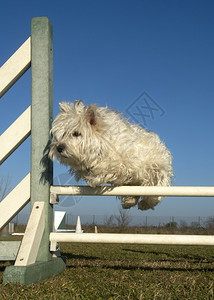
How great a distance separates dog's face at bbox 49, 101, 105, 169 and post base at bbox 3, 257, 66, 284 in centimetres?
93

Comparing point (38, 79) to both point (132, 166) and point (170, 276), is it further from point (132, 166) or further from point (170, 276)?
point (170, 276)

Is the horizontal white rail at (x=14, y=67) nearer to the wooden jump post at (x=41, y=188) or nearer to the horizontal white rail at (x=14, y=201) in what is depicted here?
the wooden jump post at (x=41, y=188)

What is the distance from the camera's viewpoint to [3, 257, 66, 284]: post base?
265 cm

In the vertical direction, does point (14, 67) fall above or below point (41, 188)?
above

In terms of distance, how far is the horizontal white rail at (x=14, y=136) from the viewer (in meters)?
3.38

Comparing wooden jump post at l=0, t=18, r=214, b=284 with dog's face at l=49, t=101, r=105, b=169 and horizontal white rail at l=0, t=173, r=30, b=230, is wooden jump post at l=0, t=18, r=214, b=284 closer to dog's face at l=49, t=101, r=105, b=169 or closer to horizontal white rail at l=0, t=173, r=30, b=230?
horizontal white rail at l=0, t=173, r=30, b=230

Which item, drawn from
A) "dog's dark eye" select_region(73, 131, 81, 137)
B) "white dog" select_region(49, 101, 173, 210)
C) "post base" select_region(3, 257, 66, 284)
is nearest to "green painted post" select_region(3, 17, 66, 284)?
"post base" select_region(3, 257, 66, 284)

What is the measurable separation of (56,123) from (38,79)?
1.58ft

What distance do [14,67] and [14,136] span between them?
2.25 feet

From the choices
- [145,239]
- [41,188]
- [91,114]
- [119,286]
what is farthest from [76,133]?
[119,286]

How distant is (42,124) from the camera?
340 cm

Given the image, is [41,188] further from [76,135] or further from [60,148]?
[76,135]

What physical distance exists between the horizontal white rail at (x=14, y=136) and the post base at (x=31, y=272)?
1.04 meters

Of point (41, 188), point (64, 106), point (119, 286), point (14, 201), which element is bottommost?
point (119, 286)
